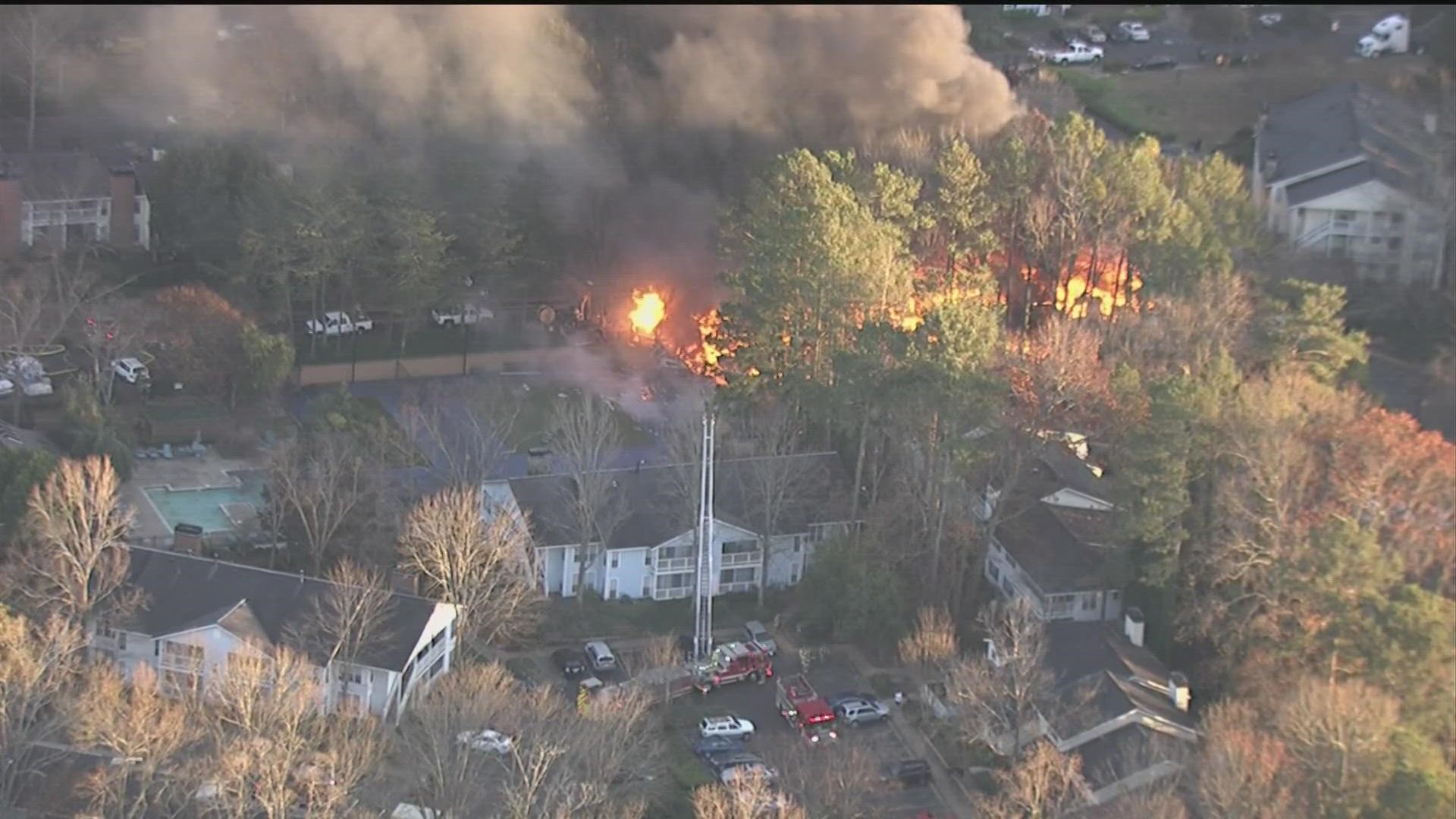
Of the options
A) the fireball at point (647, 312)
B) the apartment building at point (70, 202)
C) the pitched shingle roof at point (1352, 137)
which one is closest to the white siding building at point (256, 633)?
the fireball at point (647, 312)

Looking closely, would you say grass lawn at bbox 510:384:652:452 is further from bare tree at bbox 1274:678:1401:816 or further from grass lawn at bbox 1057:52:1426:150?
grass lawn at bbox 1057:52:1426:150

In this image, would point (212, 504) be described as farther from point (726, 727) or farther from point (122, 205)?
point (122, 205)

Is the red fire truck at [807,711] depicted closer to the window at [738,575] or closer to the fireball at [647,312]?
the window at [738,575]

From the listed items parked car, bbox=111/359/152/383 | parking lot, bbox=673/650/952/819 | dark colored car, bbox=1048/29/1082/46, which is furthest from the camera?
dark colored car, bbox=1048/29/1082/46

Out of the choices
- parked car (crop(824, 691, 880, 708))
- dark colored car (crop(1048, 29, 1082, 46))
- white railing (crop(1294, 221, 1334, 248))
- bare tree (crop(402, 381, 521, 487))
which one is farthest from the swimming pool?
dark colored car (crop(1048, 29, 1082, 46))

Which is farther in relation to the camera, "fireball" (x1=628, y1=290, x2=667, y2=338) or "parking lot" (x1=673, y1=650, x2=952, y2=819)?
"fireball" (x1=628, y1=290, x2=667, y2=338)

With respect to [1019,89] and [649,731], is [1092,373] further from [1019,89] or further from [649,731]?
[1019,89]

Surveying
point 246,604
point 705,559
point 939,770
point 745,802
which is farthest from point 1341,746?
point 246,604
